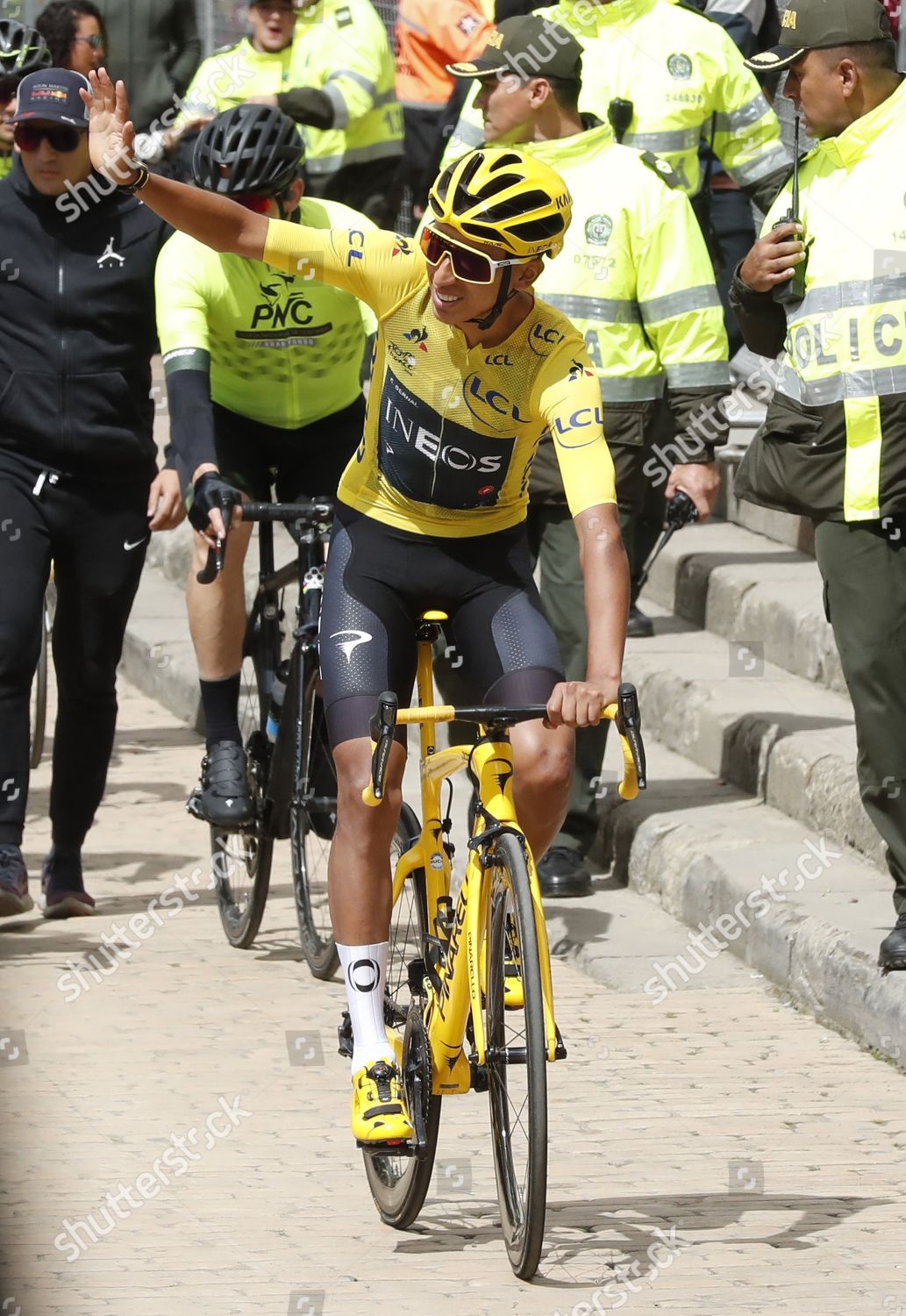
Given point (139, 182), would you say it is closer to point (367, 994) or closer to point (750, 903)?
point (367, 994)

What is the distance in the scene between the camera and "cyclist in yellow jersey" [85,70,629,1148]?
16.6 feet

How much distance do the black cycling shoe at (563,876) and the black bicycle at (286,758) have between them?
74 centimetres

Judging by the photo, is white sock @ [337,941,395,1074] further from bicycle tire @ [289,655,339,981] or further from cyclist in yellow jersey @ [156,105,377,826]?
cyclist in yellow jersey @ [156,105,377,826]

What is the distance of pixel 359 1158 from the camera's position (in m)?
5.76

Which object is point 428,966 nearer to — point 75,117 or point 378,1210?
point 378,1210

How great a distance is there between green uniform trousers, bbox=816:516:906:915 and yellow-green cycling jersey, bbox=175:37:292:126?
209 inches

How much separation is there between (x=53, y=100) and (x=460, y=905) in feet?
11.4

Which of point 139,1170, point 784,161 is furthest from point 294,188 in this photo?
point 139,1170

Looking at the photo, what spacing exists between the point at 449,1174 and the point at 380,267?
2.02 m

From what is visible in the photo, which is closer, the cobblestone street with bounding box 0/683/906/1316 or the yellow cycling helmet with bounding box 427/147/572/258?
the cobblestone street with bounding box 0/683/906/1316

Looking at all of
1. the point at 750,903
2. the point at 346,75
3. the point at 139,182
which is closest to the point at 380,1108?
the point at 139,182

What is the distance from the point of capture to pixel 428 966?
5305 mm

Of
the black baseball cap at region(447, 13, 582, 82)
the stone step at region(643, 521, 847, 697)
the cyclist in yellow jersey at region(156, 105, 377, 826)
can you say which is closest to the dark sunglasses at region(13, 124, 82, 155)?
the cyclist in yellow jersey at region(156, 105, 377, 826)

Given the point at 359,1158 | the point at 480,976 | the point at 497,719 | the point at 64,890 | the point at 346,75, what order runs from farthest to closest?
1. the point at 346,75
2. the point at 64,890
3. the point at 359,1158
4. the point at 480,976
5. the point at 497,719
